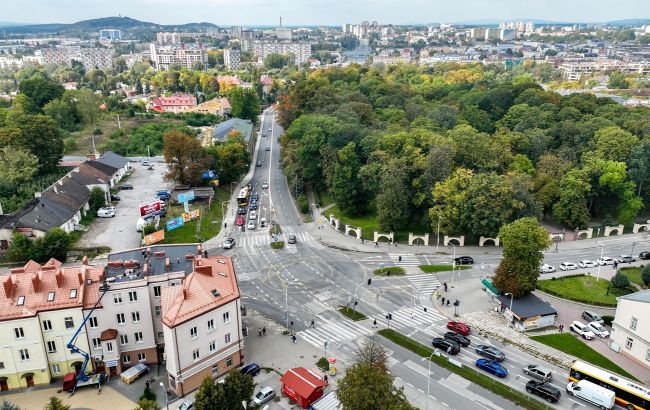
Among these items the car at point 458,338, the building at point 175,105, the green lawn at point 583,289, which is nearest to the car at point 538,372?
the car at point 458,338

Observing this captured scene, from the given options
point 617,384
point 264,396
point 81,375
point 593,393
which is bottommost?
point 264,396

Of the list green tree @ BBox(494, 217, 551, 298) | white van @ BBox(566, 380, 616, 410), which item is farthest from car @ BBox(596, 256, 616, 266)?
white van @ BBox(566, 380, 616, 410)

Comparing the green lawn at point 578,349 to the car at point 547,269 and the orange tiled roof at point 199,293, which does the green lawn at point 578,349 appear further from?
the orange tiled roof at point 199,293

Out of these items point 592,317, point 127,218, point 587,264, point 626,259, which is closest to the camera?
point 592,317

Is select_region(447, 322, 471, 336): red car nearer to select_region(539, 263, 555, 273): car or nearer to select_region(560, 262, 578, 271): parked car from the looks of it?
select_region(539, 263, 555, 273): car

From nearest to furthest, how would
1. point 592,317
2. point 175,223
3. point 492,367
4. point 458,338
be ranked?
point 492,367
point 458,338
point 592,317
point 175,223

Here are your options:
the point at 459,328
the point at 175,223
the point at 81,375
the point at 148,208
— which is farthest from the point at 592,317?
the point at 148,208

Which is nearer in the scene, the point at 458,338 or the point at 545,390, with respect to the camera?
the point at 545,390

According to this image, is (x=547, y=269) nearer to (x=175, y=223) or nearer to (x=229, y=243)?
(x=229, y=243)
